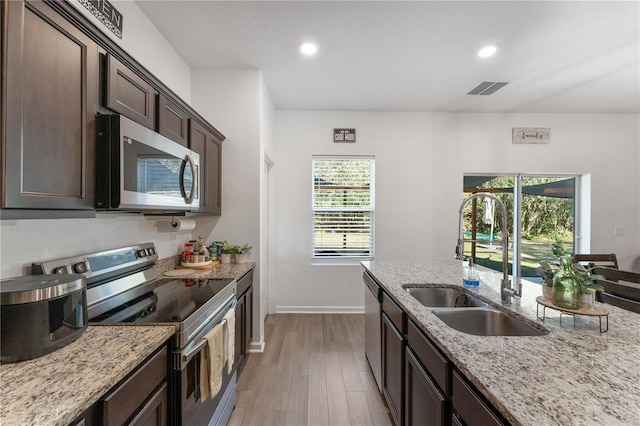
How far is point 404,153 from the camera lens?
3.85 metres

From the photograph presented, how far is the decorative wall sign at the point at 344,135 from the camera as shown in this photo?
12.5 feet

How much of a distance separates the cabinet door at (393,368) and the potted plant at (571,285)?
0.75 m

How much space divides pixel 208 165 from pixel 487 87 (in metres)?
3.12

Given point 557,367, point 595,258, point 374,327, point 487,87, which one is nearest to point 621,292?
point 557,367

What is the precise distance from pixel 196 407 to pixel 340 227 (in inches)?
111

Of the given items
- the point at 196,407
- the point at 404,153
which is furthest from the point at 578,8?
the point at 196,407

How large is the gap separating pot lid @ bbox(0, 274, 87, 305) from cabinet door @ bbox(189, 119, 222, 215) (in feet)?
3.86

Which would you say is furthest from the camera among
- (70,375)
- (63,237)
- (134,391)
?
(63,237)

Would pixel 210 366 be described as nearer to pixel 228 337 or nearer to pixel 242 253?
pixel 228 337

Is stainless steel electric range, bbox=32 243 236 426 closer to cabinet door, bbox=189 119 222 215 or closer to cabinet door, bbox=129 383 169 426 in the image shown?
cabinet door, bbox=129 383 169 426

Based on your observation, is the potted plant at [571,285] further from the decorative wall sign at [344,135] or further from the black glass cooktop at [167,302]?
the decorative wall sign at [344,135]

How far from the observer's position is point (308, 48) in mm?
2371

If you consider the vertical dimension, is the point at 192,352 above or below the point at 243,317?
above

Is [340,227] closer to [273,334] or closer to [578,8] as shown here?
[273,334]
